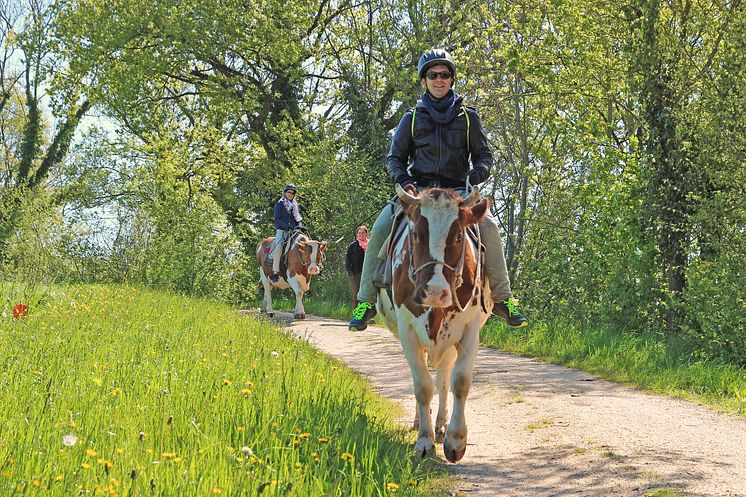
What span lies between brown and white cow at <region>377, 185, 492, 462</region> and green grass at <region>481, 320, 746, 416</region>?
3785mm

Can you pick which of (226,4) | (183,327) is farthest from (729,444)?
(226,4)

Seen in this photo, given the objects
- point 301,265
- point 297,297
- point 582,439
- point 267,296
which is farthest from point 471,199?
point 267,296

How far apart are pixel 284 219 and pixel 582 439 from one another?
1521cm

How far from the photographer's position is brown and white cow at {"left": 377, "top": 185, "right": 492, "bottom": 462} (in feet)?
20.0

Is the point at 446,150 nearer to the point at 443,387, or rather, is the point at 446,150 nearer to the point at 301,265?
the point at 443,387

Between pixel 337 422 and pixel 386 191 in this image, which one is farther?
pixel 386 191

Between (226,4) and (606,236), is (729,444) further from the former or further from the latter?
(226,4)

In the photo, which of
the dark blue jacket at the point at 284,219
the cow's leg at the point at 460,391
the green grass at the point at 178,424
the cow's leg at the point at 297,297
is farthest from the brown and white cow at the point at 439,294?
the cow's leg at the point at 297,297

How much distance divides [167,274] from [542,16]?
38.5 feet

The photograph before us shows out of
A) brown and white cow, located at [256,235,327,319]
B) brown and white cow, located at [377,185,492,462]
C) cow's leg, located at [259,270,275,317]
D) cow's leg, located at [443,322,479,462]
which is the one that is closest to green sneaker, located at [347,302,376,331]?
brown and white cow, located at [377,185,492,462]

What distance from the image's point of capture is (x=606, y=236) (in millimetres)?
15680

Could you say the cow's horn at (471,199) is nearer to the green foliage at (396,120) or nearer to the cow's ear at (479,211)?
the cow's ear at (479,211)

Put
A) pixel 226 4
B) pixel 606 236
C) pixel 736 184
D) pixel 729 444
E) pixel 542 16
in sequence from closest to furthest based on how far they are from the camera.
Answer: pixel 729 444 → pixel 736 184 → pixel 606 236 → pixel 542 16 → pixel 226 4

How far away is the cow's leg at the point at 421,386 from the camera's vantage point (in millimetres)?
6715
